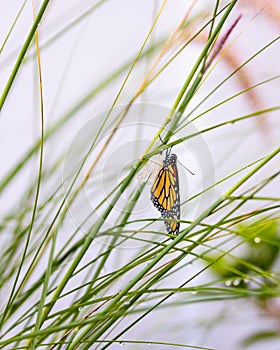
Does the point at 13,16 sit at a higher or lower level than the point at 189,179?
higher

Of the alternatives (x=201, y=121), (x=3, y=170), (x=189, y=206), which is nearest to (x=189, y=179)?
(x=189, y=206)

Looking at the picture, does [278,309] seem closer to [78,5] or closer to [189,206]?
[78,5]

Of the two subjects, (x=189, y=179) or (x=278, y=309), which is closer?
(x=189, y=179)

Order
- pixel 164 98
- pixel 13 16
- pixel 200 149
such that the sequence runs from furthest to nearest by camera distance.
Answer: pixel 164 98 < pixel 13 16 < pixel 200 149

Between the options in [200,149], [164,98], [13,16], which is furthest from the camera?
[164,98]

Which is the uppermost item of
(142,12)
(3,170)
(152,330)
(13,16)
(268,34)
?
(268,34)

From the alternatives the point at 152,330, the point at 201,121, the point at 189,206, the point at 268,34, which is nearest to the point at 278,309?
the point at 152,330
